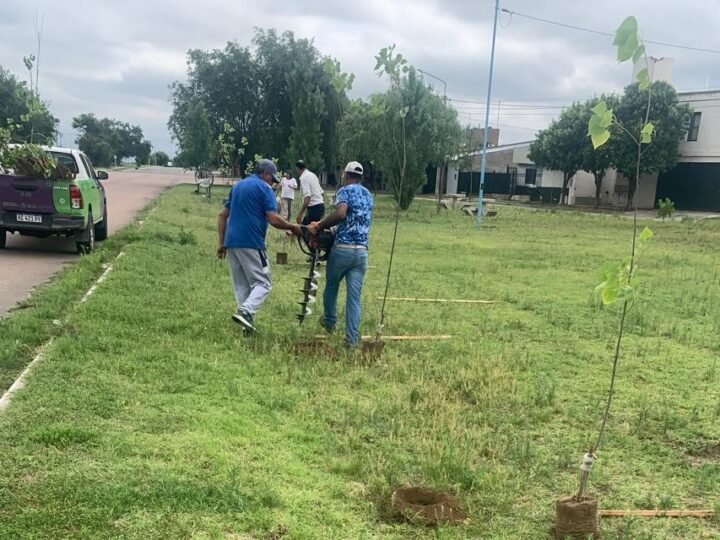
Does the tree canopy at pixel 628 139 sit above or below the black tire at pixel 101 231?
above

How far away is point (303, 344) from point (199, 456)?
267 centimetres

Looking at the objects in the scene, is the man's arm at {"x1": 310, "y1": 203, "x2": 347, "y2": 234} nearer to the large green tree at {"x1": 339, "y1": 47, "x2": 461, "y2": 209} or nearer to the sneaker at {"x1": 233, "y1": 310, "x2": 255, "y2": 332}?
the sneaker at {"x1": 233, "y1": 310, "x2": 255, "y2": 332}

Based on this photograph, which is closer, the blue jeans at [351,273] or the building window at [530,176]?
the blue jeans at [351,273]

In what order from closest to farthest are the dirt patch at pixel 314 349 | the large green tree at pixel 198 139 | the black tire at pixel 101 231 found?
the dirt patch at pixel 314 349, the black tire at pixel 101 231, the large green tree at pixel 198 139

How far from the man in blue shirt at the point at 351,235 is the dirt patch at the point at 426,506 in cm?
298

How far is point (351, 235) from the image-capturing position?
6414 millimetres

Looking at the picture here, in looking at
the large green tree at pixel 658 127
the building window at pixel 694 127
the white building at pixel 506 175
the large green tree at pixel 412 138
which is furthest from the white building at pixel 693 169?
the large green tree at pixel 412 138

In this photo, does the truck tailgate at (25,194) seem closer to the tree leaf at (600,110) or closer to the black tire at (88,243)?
the black tire at (88,243)

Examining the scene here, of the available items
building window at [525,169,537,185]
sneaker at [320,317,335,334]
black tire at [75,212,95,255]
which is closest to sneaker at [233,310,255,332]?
sneaker at [320,317,335,334]

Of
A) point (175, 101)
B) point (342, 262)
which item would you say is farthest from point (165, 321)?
Result: point (175, 101)

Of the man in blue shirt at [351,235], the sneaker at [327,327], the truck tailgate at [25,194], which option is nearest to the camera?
the man in blue shirt at [351,235]

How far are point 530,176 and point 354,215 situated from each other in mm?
49860

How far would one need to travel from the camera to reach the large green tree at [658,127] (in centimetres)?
3738

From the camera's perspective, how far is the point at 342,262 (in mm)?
6461
